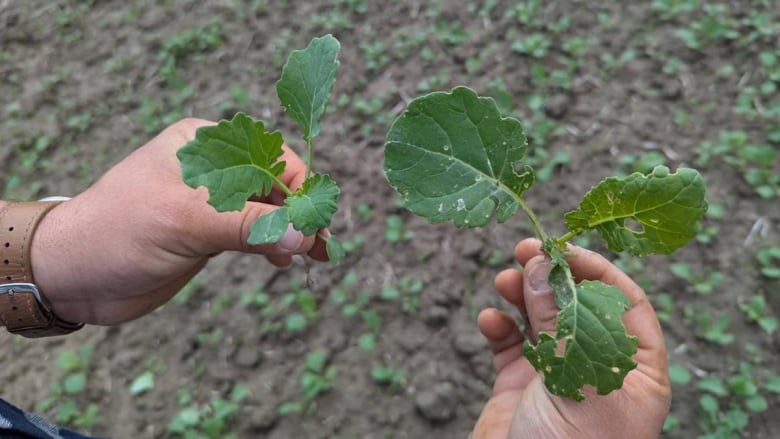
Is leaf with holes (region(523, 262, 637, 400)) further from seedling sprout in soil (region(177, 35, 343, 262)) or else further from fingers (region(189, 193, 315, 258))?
fingers (region(189, 193, 315, 258))

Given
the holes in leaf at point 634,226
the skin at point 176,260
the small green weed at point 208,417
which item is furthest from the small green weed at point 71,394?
the holes in leaf at point 634,226

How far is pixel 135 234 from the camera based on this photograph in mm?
1787

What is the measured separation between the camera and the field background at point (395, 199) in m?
2.46

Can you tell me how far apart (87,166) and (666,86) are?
10.3 ft

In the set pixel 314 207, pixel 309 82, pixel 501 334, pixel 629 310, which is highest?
pixel 309 82

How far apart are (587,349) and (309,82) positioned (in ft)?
2.64

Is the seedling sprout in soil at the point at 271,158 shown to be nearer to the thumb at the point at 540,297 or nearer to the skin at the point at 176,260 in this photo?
the skin at the point at 176,260

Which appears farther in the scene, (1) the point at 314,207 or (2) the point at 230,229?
(2) the point at 230,229

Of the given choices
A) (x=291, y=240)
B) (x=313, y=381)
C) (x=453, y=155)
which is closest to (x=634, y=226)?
(x=453, y=155)

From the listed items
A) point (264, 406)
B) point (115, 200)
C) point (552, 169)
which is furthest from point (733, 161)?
point (115, 200)

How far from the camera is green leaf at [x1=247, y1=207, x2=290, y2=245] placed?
1287 mm

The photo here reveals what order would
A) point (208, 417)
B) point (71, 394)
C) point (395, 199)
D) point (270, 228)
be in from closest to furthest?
point (270, 228) < point (208, 417) < point (71, 394) < point (395, 199)

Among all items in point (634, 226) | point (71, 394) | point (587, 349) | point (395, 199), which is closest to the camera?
point (587, 349)

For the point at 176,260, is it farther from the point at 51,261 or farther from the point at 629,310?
the point at 629,310
